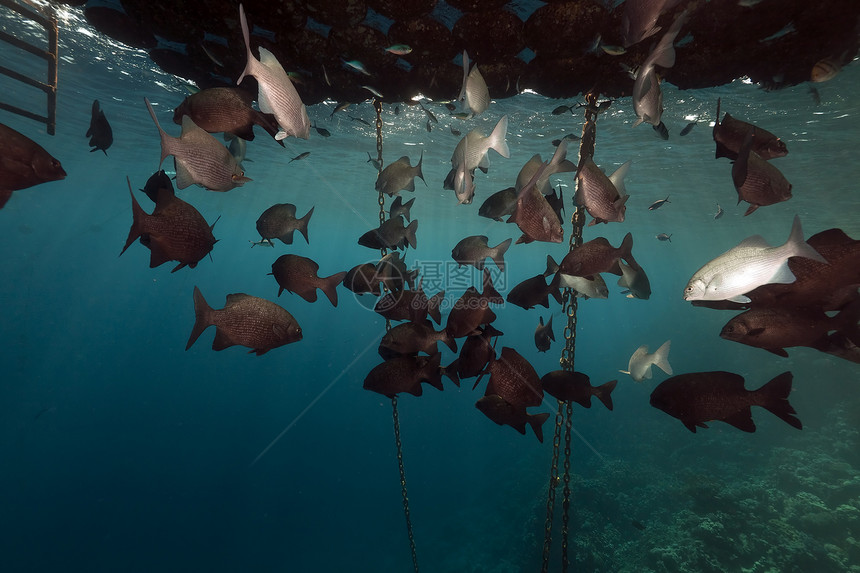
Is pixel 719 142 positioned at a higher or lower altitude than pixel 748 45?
lower

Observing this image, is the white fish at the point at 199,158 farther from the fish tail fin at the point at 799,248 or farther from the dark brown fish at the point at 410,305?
the fish tail fin at the point at 799,248

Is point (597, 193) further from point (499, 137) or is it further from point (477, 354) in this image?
point (477, 354)

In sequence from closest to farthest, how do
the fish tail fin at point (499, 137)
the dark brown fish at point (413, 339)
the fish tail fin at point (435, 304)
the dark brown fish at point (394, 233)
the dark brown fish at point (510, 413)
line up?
the dark brown fish at point (510, 413) → the dark brown fish at point (413, 339) → the fish tail fin at point (435, 304) → the fish tail fin at point (499, 137) → the dark brown fish at point (394, 233)

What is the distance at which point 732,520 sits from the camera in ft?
39.9

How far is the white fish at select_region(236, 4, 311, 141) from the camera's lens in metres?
2.59

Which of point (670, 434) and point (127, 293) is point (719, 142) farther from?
point (127, 293)

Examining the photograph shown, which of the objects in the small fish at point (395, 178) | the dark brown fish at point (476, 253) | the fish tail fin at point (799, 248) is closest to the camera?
the fish tail fin at point (799, 248)

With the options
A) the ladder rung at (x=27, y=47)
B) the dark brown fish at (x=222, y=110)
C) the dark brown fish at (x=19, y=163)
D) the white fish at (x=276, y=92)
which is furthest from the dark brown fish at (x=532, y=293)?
the ladder rung at (x=27, y=47)

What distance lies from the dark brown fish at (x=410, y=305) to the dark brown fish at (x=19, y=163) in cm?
263

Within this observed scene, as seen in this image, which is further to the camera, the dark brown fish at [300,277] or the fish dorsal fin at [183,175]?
the dark brown fish at [300,277]

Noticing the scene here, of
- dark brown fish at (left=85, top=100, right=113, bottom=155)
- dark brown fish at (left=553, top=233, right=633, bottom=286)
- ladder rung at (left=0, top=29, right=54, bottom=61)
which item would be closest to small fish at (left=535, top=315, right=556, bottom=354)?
dark brown fish at (left=553, top=233, right=633, bottom=286)

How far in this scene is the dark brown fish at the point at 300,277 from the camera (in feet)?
12.2

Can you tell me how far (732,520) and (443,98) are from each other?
1667 centimetres

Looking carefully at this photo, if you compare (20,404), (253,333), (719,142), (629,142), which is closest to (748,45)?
(719,142)
